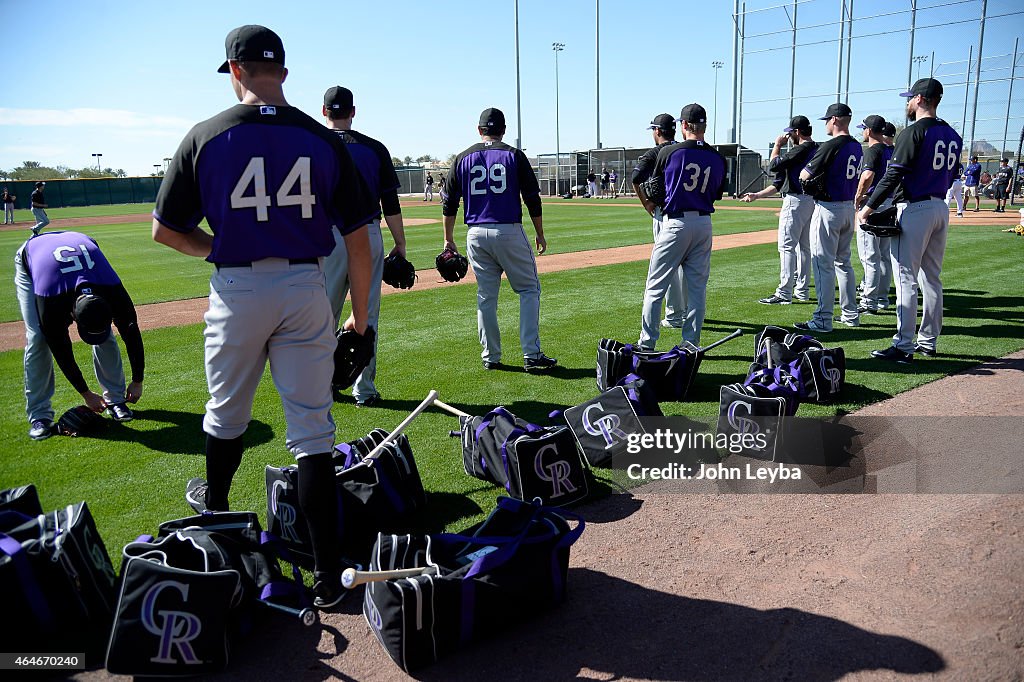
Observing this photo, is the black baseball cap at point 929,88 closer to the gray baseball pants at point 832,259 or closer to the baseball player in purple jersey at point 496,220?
the gray baseball pants at point 832,259

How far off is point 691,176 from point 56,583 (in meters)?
5.80

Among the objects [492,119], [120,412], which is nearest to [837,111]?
[492,119]

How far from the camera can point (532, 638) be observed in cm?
292

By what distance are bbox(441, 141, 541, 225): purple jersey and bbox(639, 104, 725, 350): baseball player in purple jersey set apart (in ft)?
4.33

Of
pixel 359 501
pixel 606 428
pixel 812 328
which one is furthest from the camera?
pixel 812 328

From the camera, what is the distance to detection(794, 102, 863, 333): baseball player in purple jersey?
8070 millimetres

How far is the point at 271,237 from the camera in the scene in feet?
9.67

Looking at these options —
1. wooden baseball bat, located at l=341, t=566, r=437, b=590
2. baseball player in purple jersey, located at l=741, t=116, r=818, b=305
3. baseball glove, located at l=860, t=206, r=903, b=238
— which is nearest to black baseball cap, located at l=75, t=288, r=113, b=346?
wooden baseball bat, located at l=341, t=566, r=437, b=590

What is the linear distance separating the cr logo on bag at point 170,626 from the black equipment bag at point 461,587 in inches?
25.3

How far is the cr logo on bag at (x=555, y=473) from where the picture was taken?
397 cm

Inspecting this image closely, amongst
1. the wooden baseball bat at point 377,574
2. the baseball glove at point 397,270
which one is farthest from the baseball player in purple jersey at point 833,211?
the wooden baseball bat at point 377,574

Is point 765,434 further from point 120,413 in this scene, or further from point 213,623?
point 120,413

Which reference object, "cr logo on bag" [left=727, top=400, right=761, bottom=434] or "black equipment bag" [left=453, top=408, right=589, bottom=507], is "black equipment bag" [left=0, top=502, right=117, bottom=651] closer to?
"black equipment bag" [left=453, top=408, right=589, bottom=507]

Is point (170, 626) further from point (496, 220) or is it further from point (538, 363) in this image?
point (496, 220)
